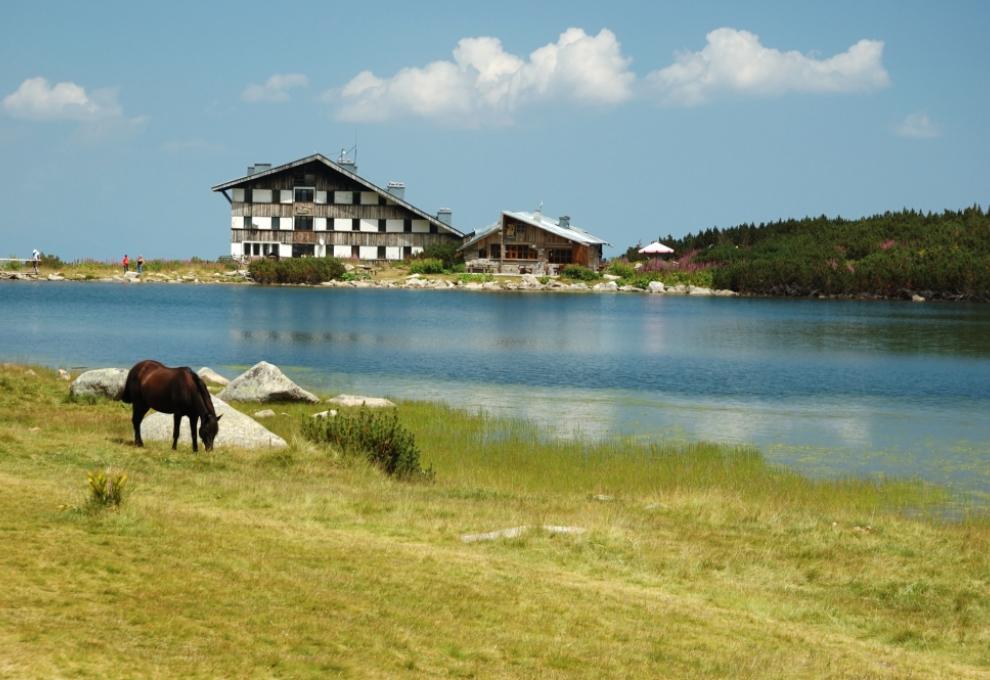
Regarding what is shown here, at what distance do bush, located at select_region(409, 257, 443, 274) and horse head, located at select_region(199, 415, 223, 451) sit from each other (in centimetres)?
8803

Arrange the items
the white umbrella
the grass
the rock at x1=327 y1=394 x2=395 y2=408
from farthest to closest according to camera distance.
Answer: the white umbrella, the rock at x1=327 y1=394 x2=395 y2=408, the grass

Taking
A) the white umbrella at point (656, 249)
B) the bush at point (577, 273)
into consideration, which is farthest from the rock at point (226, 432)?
the white umbrella at point (656, 249)

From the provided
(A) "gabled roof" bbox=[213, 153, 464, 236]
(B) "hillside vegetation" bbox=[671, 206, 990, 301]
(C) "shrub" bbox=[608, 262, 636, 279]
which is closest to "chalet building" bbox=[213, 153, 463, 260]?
(A) "gabled roof" bbox=[213, 153, 464, 236]

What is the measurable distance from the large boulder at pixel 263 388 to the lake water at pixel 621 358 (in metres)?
5.47

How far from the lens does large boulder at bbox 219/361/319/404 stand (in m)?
27.9

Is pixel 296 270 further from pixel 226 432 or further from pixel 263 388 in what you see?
pixel 226 432

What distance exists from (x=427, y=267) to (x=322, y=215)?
1114 cm

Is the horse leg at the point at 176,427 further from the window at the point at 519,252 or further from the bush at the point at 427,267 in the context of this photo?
the window at the point at 519,252

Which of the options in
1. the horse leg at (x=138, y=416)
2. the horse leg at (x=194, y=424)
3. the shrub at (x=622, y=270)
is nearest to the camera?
the horse leg at (x=194, y=424)

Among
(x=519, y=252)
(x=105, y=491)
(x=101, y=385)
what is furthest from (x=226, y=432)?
(x=519, y=252)

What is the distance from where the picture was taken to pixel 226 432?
1991 cm

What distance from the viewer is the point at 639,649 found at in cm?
997

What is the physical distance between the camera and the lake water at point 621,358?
28.6 meters

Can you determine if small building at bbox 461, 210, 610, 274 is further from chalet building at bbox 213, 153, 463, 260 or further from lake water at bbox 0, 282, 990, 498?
lake water at bbox 0, 282, 990, 498
